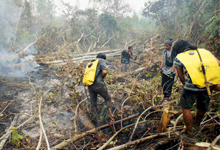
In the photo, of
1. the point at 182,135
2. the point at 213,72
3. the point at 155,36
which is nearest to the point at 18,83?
the point at 182,135

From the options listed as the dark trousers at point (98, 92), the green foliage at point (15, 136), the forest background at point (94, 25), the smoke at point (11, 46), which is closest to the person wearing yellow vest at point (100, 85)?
the dark trousers at point (98, 92)

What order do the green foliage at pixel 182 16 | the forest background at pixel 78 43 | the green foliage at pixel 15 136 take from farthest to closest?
the green foliage at pixel 182 16 → the forest background at pixel 78 43 → the green foliage at pixel 15 136

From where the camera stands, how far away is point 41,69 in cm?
694

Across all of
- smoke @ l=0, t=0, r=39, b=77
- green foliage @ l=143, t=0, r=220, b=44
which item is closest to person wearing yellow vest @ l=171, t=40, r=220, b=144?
green foliage @ l=143, t=0, r=220, b=44

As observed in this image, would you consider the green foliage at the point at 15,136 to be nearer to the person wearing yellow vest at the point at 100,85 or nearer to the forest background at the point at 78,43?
the forest background at the point at 78,43

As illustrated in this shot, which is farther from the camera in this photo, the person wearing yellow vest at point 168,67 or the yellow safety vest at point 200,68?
the person wearing yellow vest at point 168,67

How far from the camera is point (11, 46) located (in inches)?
328

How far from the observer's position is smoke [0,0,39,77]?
6.40 m

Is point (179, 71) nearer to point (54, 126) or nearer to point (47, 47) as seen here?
point (54, 126)

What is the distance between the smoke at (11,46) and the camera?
21.0ft

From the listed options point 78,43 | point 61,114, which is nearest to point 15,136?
point 61,114

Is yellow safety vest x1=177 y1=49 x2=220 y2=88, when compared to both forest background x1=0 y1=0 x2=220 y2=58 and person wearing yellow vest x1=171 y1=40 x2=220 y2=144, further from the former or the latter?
forest background x1=0 y1=0 x2=220 y2=58

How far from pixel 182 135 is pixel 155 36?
10.1 m

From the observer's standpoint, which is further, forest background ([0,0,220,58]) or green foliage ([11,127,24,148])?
forest background ([0,0,220,58])
